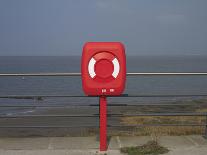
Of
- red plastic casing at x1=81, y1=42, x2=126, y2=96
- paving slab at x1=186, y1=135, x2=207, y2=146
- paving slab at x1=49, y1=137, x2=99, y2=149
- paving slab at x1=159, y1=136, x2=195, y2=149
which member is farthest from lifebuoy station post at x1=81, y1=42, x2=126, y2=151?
paving slab at x1=186, y1=135, x2=207, y2=146

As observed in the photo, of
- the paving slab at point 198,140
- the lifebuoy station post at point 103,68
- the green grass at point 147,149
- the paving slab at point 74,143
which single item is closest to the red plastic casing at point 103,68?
the lifebuoy station post at point 103,68

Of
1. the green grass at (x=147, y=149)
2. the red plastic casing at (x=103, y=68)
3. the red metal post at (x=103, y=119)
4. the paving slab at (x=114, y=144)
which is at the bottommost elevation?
the green grass at (x=147, y=149)

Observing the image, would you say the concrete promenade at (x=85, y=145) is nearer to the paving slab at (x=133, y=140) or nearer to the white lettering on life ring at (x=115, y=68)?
the paving slab at (x=133, y=140)

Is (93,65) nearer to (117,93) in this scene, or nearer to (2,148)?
(117,93)

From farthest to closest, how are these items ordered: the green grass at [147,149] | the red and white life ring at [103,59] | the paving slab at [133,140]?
the paving slab at [133,140] < the green grass at [147,149] < the red and white life ring at [103,59]

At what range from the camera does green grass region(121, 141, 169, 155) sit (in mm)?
5332

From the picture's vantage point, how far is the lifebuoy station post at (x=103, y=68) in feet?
16.9

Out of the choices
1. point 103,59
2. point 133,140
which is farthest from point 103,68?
point 133,140

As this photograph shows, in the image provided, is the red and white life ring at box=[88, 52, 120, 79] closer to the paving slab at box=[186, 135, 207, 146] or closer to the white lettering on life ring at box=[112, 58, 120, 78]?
the white lettering on life ring at box=[112, 58, 120, 78]

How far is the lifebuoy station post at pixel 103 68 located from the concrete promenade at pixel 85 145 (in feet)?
2.80

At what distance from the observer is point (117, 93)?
205 inches

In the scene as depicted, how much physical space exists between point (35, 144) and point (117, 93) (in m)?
1.49

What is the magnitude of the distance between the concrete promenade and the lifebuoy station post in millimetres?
854

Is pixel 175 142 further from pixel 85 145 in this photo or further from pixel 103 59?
pixel 103 59
